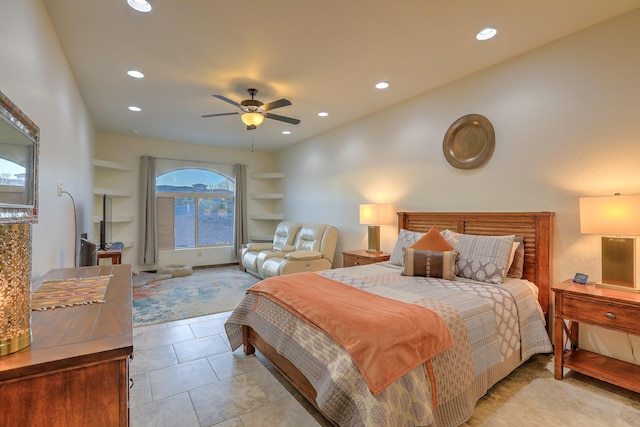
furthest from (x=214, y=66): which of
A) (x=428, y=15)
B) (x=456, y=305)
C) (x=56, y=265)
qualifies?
(x=456, y=305)

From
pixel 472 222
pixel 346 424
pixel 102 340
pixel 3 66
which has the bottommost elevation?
pixel 346 424

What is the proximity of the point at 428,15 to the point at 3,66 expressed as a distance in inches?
104

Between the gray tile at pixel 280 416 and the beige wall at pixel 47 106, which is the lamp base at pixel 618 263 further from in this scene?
the beige wall at pixel 47 106

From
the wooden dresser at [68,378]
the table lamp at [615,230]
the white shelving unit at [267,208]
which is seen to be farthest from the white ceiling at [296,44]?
the white shelving unit at [267,208]

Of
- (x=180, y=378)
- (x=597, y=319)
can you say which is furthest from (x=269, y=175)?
Answer: (x=597, y=319)

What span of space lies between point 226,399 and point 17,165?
186 centimetres

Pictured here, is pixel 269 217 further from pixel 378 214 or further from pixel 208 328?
pixel 208 328

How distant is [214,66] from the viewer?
10.1ft

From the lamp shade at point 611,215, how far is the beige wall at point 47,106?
370 cm

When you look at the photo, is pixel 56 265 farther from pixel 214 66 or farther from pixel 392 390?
pixel 392 390

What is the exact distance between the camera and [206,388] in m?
2.25

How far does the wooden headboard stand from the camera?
2.71 metres

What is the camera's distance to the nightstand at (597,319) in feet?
6.61

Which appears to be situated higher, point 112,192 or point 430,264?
point 112,192
